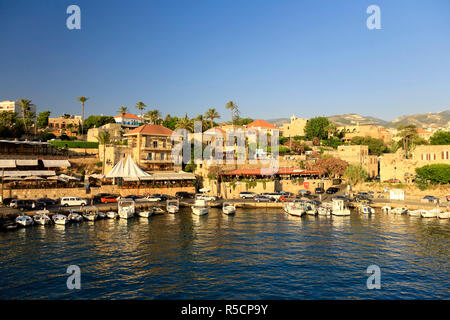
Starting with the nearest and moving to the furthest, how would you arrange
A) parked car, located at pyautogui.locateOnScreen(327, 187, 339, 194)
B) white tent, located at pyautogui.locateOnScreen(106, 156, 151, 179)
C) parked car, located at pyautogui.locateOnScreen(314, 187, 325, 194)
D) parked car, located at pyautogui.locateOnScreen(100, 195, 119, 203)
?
1. parked car, located at pyautogui.locateOnScreen(100, 195, 119, 203)
2. white tent, located at pyautogui.locateOnScreen(106, 156, 151, 179)
3. parked car, located at pyautogui.locateOnScreen(314, 187, 325, 194)
4. parked car, located at pyautogui.locateOnScreen(327, 187, 339, 194)

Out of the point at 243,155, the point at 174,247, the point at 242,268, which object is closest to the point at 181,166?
the point at 243,155

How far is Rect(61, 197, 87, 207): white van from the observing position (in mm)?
47906

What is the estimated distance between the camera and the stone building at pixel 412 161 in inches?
2600

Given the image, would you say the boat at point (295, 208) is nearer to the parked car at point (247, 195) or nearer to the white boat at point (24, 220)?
the parked car at point (247, 195)

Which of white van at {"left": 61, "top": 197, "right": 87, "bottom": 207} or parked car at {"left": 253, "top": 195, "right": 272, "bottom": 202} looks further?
parked car at {"left": 253, "top": 195, "right": 272, "bottom": 202}

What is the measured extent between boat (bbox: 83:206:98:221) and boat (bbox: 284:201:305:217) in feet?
91.6

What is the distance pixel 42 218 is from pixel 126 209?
10362mm

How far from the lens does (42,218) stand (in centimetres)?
4069

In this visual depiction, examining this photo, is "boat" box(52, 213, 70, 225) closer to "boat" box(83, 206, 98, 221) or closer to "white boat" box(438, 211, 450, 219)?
"boat" box(83, 206, 98, 221)

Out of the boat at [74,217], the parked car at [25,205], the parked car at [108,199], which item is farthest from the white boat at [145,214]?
the parked car at [25,205]

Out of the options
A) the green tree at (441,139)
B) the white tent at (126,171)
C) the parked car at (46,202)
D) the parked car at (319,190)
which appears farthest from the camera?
the green tree at (441,139)

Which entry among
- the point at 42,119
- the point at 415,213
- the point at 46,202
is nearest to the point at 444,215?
the point at 415,213

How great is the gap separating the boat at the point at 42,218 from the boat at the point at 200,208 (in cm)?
1934

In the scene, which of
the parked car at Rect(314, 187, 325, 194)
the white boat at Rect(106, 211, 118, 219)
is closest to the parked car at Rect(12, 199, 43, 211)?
the white boat at Rect(106, 211, 118, 219)
